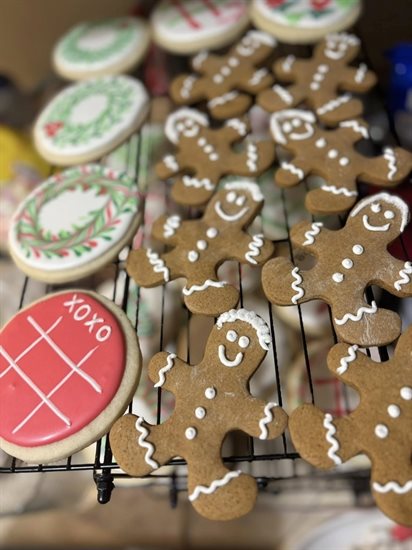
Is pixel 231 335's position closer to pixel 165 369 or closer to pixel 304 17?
pixel 165 369

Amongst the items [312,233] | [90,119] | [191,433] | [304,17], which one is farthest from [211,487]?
[304,17]

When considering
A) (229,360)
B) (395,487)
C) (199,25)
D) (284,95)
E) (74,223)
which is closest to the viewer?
(395,487)

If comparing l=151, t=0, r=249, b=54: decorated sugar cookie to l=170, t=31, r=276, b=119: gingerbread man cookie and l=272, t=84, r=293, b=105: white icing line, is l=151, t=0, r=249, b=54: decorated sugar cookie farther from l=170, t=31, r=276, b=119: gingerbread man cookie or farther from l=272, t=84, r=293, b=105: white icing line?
l=272, t=84, r=293, b=105: white icing line

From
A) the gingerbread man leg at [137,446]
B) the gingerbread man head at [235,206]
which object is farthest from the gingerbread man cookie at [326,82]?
the gingerbread man leg at [137,446]

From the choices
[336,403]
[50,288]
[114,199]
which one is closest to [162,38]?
[114,199]

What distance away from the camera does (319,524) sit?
3.91 ft

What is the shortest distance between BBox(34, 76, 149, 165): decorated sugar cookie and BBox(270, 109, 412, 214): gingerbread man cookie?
294 millimetres

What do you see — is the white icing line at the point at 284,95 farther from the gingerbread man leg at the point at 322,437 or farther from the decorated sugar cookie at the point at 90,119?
the gingerbread man leg at the point at 322,437

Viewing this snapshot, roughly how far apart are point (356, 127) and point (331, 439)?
57cm

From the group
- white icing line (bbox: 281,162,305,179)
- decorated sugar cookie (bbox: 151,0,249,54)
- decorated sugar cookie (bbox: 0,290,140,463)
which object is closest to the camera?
decorated sugar cookie (bbox: 0,290,140,463)

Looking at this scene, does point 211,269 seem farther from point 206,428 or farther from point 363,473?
point 363,473

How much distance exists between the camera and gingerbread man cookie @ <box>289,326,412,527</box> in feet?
2.07

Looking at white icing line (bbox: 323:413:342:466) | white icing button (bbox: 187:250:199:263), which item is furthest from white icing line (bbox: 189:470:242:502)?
white icing button (bbox: 187:250:199:263)

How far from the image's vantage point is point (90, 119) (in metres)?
1.11
